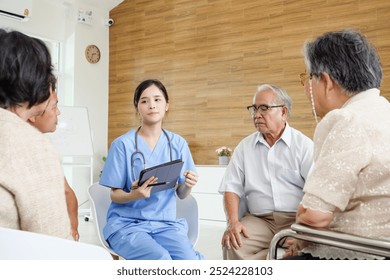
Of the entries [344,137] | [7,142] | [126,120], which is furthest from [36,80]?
[126,120]

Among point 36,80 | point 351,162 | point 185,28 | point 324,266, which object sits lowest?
point 324,266

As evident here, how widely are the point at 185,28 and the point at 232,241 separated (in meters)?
5.05

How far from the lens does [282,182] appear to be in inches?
89.4

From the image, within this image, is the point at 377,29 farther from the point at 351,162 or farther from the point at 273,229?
the point at 351,162

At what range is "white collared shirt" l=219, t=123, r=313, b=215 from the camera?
2258 mm

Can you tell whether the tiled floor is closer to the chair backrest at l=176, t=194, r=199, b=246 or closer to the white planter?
the white planter

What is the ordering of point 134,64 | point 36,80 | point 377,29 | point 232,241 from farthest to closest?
point 134,64 < point 377,29 < point 232,241 < point 36,80

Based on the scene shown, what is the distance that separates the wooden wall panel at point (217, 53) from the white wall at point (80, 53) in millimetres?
170

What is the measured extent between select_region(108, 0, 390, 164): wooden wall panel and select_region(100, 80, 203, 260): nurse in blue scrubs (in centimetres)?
351

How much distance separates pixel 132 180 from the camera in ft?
7.58

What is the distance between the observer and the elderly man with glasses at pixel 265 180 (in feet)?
7.27

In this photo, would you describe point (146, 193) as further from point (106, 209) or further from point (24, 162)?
point (24, 162)

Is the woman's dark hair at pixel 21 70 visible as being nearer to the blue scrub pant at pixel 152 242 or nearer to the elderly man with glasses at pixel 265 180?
the blue scrub pant at pixel 152 242

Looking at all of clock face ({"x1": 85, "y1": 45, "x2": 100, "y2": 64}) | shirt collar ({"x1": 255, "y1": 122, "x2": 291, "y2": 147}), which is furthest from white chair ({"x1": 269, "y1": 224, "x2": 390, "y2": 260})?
clock face ({"x1": 85, "y1": 45, "x2": 100, "y2": 64})
